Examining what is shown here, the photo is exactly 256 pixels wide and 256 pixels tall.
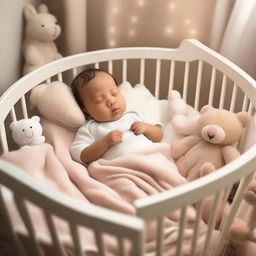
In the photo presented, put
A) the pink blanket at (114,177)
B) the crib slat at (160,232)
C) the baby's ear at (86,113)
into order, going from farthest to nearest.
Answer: the baby's ear at (86,113)
the pink blanket at (114,177)
the crib slat at (160,232)

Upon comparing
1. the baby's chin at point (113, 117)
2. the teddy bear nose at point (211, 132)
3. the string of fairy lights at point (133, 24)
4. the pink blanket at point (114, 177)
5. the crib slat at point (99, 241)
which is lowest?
the pink blanket at point (114, 177)

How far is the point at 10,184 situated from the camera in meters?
0.77

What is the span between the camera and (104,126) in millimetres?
1383

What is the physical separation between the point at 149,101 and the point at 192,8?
42cm

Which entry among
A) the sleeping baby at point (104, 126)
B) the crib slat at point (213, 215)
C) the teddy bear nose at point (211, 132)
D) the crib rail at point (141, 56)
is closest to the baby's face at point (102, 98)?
the sleeping baby at point (104, 126)

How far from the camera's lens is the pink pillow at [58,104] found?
53.4 inches

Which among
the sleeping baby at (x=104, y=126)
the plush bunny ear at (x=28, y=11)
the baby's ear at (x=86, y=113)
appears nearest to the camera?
the sleeping baby at (x=104, y=126)

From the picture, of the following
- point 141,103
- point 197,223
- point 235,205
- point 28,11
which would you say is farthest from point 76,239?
point 28,11

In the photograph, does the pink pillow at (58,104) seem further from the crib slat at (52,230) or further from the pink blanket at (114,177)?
the crib slat at (52,230)

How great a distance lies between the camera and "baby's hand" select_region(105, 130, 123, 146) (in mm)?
1292

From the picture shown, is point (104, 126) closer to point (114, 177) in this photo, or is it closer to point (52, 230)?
point (114, 177)

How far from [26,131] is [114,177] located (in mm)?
315

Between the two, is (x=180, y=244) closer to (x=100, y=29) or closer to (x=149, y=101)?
(x=149, y=101)

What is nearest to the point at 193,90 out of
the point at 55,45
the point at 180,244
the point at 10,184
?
the point at 55,45
